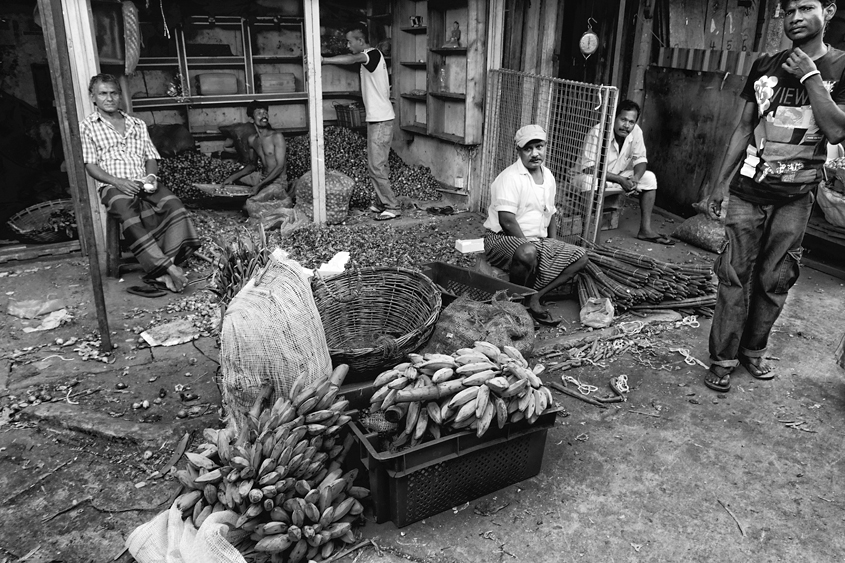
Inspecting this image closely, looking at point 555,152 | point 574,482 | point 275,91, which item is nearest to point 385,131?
point 555,152

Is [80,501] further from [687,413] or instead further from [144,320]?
[687,413]

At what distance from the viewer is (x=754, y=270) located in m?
4.07

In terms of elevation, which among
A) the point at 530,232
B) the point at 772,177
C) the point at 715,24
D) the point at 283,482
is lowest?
the point at 283,482

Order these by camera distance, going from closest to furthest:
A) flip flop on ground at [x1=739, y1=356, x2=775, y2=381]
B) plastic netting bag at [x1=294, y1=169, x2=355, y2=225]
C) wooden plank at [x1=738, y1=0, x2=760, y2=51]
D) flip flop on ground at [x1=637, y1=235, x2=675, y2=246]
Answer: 1. flip flop on ground at [x1=739, y1=356, x2=775, y2=381]
2. flip flop on ground at [x1=637, y1=235, x2=675, y2=246]
3. plastic netting bag at [x1=294, y1=169, x2=355, y2=225]
4. wooden plank at [x1=738, y1=0, x2=760, y2=51]

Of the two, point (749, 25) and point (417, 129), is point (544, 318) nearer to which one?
point (417, 129)

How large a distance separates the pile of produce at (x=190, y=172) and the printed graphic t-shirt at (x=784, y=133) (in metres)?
6.40

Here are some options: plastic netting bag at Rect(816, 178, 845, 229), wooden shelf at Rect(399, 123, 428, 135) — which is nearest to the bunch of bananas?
plastic netting bag at Rect(816, 178, 845, 229)

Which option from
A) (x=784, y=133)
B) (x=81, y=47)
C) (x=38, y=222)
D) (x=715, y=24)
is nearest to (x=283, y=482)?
(x=784, y=133)

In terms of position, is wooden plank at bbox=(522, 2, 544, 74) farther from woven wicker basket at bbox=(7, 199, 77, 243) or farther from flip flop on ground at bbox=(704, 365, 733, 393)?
woven wicker basket at bbox=(7, 199, 77, 243)

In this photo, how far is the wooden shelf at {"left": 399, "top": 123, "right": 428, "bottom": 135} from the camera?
886 centimetres

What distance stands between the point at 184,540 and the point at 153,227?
3.74m

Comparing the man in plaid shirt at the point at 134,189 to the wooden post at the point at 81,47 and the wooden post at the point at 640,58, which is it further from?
the wooden post at the point at 640,58

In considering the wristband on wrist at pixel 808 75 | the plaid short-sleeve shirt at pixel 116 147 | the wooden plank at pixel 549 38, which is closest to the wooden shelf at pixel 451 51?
the wooden plank at pixel 549 38

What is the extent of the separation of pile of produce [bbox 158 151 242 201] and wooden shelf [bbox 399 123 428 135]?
8.16 ft
